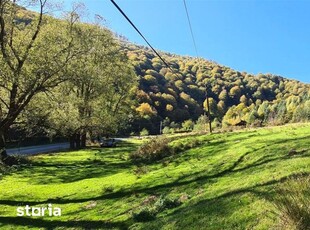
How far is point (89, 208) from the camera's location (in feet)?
51.3

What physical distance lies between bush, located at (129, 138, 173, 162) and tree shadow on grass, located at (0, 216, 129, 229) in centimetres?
1381

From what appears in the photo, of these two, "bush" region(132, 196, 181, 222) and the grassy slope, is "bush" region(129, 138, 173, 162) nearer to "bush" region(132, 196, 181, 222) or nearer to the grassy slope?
the grassy slope

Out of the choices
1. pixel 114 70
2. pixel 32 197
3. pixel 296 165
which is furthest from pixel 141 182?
pixel 114 70

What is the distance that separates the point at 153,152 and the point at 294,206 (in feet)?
74.3

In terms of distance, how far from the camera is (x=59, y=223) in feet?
45.9

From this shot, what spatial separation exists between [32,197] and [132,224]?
32.8ft

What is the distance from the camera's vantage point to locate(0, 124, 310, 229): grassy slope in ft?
29.1

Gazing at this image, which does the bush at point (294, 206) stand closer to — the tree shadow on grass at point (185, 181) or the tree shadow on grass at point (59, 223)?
the tree shadow on grass at point (59, 223)

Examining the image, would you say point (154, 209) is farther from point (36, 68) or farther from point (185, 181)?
point (36, 68)

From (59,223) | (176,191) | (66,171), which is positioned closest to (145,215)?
(176,191)

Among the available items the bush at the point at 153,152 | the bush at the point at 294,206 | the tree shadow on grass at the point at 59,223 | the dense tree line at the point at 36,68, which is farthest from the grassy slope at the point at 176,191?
the dense tree line at the point at 36,68

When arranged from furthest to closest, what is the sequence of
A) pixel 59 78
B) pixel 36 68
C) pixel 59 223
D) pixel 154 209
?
1. pixel 59 78
2. pixel 36 68
3. pixel 59 223
4. pixel 154 209

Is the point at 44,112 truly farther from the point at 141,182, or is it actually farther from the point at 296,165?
the point at 296,165

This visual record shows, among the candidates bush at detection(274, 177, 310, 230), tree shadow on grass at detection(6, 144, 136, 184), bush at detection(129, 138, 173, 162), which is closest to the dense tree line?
tree shadow on grass at detection(6, 144, 136, 184)
